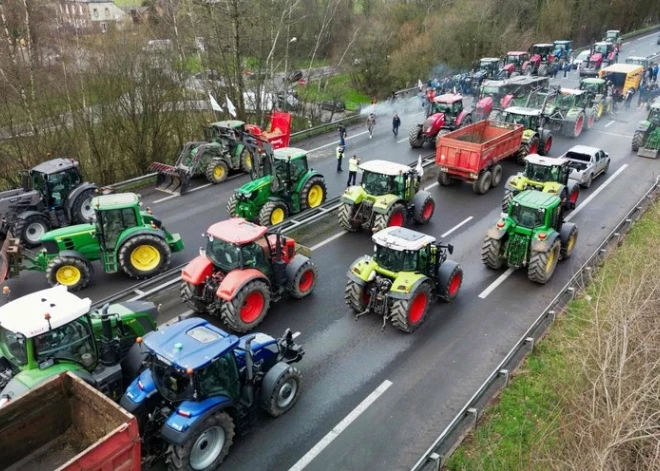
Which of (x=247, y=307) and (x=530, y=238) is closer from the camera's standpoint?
(x=247, y=307)

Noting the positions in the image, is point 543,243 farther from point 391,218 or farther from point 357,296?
point 357,296

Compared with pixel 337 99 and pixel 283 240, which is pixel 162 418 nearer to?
pixel 283 240

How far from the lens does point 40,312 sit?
794cm

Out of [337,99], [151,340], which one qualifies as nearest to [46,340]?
[151,340]

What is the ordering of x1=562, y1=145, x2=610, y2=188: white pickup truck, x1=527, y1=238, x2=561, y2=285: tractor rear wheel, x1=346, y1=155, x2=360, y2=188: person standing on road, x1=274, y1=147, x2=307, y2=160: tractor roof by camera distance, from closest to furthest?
x1=527, y1=238, x2=561, y2=285: tractor rear wheel
x1=274, y1=147, x2=307, y2=160: tractor roof
x1=346, y1=155, x2=360, y2=188: person standing on road
x1=562, y1=145, x2=610, y2=188: white pickup truck

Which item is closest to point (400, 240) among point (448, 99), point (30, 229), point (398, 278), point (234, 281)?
point (398, 278)

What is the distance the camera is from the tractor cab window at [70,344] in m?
7.97

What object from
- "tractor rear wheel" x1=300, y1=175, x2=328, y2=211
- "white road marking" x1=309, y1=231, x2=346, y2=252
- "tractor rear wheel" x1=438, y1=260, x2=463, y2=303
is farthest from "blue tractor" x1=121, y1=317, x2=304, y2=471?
"tractor rear wheel" x1=300, y1=175, x2=328, y2=211

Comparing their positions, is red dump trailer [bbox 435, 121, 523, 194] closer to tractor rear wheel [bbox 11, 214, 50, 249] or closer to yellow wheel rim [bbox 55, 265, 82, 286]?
yellow wheel rim [bbox 55, 265, 82, 286]

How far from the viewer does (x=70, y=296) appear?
8406mm

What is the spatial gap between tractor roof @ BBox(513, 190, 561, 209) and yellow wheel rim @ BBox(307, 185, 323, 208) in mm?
6494

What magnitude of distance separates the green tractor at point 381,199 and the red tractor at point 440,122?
8.74m

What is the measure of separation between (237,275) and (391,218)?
594cm

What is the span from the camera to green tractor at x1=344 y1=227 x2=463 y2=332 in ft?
36.6
